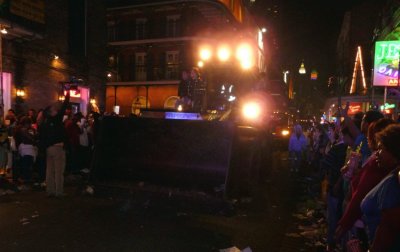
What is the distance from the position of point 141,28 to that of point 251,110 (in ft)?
77.2

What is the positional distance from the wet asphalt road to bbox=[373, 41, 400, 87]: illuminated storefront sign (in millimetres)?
11136

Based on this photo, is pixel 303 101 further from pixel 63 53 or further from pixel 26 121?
pixel 26 121

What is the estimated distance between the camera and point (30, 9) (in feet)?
48.1

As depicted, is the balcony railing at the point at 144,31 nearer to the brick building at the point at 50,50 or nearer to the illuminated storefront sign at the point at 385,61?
the brick building at the point at 50,50

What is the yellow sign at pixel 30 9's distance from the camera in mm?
13609

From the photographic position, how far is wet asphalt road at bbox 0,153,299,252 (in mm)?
5109

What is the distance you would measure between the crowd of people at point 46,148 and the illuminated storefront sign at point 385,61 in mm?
12727

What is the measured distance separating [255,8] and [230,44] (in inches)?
1120

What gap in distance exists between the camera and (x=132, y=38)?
31297 mm

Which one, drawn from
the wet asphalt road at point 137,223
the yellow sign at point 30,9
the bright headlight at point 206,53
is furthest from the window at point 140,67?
the wet asphalt road at point 137,223

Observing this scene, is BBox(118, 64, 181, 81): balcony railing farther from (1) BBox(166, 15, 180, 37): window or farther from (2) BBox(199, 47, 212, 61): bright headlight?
(2) BBox(199, 47, 212, 61): bright headlight

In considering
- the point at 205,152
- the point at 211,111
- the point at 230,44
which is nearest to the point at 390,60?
the point at 230,44

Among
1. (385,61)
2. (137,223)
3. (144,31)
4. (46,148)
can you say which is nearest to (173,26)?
(144,31)

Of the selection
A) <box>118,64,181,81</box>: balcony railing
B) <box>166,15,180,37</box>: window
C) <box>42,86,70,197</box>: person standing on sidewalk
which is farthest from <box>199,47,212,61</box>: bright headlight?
<box>166,15,180,37</box>: window
